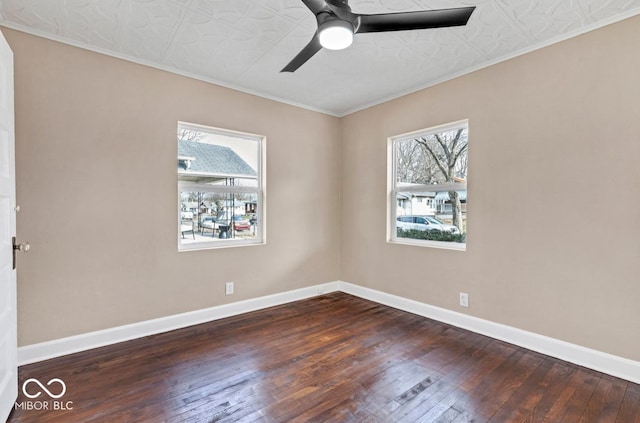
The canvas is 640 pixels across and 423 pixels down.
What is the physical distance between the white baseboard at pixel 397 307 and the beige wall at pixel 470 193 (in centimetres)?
7

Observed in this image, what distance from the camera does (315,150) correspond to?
4.25 metres

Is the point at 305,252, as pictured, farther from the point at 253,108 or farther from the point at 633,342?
the point at 633,342

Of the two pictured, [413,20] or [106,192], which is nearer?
[413,20]

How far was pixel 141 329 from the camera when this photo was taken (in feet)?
9.47

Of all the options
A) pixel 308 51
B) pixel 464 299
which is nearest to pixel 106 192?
pixel 308 51

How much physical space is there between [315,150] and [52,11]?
282 cm

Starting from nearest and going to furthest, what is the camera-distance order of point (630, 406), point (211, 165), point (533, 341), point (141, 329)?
1. point (630, 406)
2. point (533, 341)
3. point (141, 329)
4. point (211, 165)

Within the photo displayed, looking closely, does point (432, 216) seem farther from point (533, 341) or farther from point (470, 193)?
point (533, 341)

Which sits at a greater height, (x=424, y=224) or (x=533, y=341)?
(x=424, y=224)

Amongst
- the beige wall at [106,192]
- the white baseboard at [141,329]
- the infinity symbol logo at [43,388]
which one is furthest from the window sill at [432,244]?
the infinity symbol logo at [43,388]

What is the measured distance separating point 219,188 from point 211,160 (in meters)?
0.32

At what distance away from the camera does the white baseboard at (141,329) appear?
2.44m

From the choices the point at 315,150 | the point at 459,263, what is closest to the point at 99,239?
the point at 315,150

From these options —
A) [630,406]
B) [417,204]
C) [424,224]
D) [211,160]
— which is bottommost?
[630,406]
